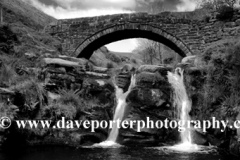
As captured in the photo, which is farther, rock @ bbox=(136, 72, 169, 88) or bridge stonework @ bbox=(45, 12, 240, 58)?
bridge stonework @ bbox=(45, 12, 240, 58)

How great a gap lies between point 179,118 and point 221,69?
2376mm

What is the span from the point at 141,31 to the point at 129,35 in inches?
71.0

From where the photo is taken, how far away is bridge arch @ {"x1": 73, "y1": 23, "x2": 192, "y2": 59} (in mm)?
16219

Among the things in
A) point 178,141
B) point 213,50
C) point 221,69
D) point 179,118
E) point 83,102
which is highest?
point 213,50

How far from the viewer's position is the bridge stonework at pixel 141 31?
15.4 metres

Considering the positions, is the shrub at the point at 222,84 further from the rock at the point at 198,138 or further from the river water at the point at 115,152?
the river water at the point at 115,152

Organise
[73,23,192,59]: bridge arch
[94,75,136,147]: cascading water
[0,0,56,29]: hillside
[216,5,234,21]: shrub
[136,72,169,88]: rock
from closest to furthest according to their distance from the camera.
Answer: [94,75,136,147]: cascading water < [136,72,169,88]: rock < [216,5,234,21]: shrub < [73,23,192,59]: bridge arch < [0,0,56,29]: hillside

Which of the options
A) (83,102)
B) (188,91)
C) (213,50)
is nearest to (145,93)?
(188,91)

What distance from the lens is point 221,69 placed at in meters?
9.13

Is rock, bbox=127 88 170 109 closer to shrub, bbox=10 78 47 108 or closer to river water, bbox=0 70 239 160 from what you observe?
river water, bbox=0 70 239 160

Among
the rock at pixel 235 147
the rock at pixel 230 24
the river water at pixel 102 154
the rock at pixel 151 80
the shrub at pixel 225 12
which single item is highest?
the shrub at pixel 225 12

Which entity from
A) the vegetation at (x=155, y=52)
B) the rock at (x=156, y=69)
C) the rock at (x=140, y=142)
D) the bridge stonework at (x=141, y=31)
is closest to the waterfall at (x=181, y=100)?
the rock at (x=156, y=69)

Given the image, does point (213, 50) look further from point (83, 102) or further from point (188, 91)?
point (83, 102)

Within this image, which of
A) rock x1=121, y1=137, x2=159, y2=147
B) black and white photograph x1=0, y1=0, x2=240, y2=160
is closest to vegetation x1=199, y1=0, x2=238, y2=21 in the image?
black and white photograph x1=0, y1=0, x2=240, y2=160
